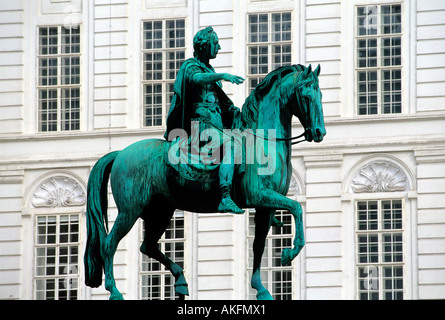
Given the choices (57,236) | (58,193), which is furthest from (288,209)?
(58,193)

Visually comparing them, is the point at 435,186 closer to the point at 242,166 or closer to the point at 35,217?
the point at 35,217

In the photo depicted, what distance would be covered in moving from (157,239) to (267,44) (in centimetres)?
1737

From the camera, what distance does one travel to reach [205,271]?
3198cm

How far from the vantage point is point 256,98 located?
48.7 feet

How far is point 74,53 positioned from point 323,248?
757 centimetres

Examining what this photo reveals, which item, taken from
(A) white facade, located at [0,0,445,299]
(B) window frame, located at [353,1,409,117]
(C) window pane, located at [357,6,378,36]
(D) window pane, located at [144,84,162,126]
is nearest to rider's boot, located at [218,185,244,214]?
(A) white facade, located at [0,0,445,299]

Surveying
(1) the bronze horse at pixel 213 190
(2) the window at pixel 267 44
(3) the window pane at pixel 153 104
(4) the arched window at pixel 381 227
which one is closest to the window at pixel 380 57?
(4) the arched window at pixel 381 227

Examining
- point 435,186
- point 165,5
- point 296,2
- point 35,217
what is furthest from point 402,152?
point 35,217

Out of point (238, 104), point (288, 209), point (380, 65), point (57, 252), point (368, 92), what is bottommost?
point (57, 252)

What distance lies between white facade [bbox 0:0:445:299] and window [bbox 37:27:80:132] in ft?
0.27

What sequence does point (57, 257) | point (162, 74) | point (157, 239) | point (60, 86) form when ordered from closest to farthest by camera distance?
1. point (157, 239)
2. point (57, 257)
3. point (162, 74)
4. point (60, 86)

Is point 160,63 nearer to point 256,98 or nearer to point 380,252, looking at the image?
point 380,252

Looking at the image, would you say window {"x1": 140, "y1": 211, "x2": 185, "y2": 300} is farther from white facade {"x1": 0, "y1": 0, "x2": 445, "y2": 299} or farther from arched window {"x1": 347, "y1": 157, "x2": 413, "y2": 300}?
→ arched window {"x1": 347, "y1": 157, "x2": 413, "y2": 300}

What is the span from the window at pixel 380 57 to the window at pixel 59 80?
675cm
